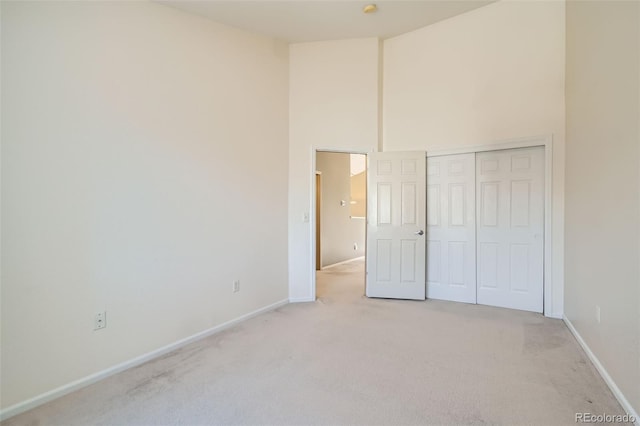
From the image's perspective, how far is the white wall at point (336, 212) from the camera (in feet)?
22.6

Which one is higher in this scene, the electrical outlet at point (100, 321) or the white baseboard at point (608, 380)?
the electrical outlet at point (100, 321)

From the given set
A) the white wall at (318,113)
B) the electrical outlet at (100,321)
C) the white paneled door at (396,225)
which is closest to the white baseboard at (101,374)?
the electrical outlet at (100,321)

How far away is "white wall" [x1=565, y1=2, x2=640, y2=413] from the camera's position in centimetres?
179

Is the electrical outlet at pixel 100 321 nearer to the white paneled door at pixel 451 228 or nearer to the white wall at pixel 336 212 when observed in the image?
the white paneled door at pixel 451 228

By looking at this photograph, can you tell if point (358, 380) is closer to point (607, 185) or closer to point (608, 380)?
point (608, 380)

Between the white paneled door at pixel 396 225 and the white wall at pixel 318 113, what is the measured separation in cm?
46

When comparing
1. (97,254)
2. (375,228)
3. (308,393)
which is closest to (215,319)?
(97,254)

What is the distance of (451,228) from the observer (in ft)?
13.6

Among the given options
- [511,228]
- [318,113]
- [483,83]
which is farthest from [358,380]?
[483,83]

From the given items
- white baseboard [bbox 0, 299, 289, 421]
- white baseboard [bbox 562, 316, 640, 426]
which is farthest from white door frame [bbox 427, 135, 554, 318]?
white baseboard [bbox 0, 299, 289, 421]

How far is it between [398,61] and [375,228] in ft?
7.42

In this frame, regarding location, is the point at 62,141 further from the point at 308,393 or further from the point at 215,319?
the point at 308,393

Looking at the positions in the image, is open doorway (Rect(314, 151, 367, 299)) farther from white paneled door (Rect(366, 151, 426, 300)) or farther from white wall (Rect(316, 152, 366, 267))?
white paneled door (Rect(366, 151, 426, 300))

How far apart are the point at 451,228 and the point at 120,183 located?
3633 mm
